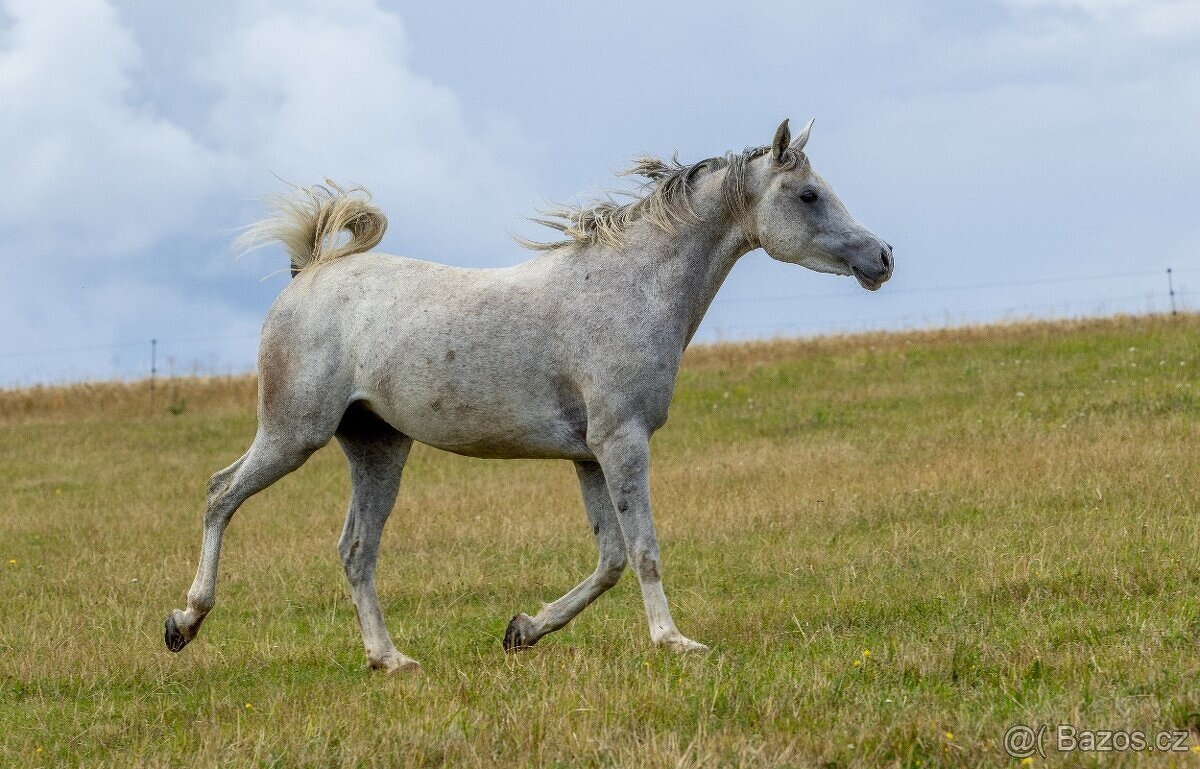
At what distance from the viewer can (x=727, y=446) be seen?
18703mm

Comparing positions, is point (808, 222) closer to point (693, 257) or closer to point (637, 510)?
point (693, 257)

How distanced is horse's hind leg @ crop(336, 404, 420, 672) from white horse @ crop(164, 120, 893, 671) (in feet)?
0.04

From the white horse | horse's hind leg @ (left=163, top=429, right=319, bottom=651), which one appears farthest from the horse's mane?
horse's hind leg @ (left=163, top=429, right=319, bottom=651)

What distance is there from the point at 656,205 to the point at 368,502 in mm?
2362

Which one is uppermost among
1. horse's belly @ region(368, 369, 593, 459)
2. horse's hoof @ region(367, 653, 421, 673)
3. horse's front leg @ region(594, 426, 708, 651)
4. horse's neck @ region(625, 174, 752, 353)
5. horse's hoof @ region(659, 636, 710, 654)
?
horse's neck @ region(625, 174, 752, 353)

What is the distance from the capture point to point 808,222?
6965 millimetres

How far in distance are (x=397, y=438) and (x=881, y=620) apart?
3037mm

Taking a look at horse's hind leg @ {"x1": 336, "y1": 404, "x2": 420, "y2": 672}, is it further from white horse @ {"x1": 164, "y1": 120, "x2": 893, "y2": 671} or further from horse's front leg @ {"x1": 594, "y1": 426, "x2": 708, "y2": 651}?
horse's front leg @ {"x1": 594, "y1": 426, "x2": 708, "y2": 651}

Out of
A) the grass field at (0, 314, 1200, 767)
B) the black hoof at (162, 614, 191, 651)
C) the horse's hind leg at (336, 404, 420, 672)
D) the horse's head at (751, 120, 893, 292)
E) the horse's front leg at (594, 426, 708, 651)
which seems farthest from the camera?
the horse's hind leg at (336, 404, 420, 672)

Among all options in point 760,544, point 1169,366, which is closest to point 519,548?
point 760,544

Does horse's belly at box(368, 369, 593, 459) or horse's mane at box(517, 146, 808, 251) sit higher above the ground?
horse's mane at box(517, 146, 808, 251)

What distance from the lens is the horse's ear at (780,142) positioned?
6800mm

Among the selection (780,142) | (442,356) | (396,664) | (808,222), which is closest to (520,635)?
(396,664)

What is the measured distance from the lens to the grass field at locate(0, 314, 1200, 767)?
205 inches
